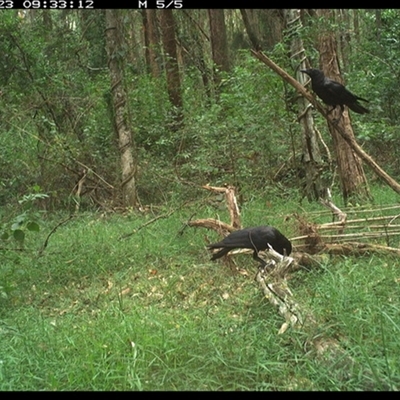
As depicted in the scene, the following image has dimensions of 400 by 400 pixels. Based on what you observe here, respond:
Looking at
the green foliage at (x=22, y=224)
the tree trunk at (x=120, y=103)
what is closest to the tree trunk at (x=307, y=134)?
the tree trunk at (x=120, y=103)

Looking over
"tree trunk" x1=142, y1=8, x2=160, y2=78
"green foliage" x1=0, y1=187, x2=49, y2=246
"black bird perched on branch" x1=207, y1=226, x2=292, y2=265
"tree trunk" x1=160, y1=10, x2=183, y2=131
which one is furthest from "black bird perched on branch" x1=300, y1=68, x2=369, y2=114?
"tree trunk" x1=142, y1=8, x2=160, y2=78

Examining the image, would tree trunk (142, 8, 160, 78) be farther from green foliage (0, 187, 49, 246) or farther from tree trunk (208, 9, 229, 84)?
green foliage (0, 187, 49, 246)

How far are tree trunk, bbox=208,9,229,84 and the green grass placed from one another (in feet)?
24.6

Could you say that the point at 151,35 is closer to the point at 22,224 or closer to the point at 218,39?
the point at 218,39

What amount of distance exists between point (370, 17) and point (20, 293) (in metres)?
9.87

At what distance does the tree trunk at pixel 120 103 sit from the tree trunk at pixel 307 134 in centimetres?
267

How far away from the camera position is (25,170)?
8.19m

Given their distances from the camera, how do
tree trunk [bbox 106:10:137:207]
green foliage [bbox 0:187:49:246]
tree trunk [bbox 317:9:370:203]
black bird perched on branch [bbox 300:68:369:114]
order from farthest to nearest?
tree trunk [bbox 106:10:137:207], tree trunk [bbox 317:9:370:203], black bird perched on branch [bbox 300:68:369:114], green foliage [bbox 0:187:49:246]

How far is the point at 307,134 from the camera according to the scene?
6.77m

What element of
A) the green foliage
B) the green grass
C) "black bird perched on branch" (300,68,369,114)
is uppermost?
"black bird perched on branch" (300,68,369,114)

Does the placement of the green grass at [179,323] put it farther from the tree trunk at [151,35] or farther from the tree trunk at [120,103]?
the tree trunk at [151,35]

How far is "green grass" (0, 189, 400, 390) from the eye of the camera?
2438 millimetres

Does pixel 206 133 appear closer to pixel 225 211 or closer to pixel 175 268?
pixel 225 211

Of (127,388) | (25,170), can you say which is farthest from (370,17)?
(127,388)
